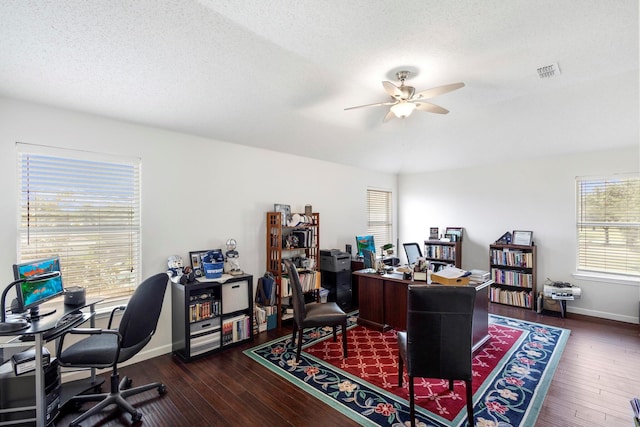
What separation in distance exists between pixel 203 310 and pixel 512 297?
189 inches

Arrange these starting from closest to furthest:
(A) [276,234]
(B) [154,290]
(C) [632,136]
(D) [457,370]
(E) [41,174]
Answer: (D) [457,370] < (B) [154,290] < (E) [41,174] < (C) [632,136] < (A) [276,234]

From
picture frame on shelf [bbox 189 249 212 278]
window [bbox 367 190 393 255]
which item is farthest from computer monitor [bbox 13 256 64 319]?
window [bbox 367 190 393 255]

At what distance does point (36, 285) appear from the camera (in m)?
2.25

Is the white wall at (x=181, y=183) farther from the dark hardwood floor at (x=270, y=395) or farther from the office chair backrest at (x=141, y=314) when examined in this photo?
the office chair backrest at (x=141, y=314)

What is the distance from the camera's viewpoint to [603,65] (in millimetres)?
2824

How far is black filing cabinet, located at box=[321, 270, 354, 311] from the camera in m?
4.71

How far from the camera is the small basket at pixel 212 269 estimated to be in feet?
11.2

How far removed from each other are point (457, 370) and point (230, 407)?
1799 mm

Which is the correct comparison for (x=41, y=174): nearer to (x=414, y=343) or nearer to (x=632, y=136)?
(x=414, y=343)

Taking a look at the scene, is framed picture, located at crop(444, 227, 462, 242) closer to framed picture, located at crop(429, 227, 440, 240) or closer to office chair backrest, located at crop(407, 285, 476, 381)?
framed picture, located at crop(429, 227, 440, 240)

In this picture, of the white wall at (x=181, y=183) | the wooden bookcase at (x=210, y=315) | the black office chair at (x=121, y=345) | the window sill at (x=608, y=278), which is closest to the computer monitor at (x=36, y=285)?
the black office chair at (x=121, y=345)

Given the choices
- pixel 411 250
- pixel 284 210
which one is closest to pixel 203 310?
pixel 284 210

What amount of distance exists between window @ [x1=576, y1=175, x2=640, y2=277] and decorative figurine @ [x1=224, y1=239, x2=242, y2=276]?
5.19 metres

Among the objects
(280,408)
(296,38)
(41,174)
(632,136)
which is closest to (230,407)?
(280,408)
